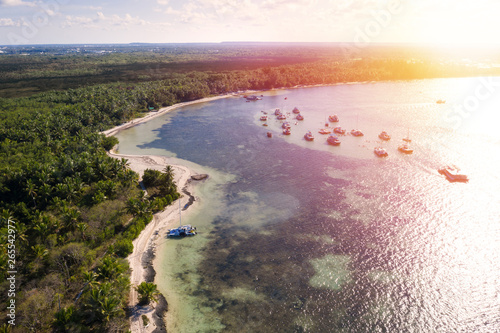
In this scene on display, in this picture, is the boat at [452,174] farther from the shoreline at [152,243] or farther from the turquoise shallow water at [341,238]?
the shoreline at [152,243]

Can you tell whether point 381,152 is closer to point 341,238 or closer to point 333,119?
point 333,119

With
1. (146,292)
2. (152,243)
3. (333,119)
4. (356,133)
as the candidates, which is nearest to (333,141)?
(356,133)

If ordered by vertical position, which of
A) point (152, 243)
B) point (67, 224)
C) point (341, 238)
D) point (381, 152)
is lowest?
point (152, 243)

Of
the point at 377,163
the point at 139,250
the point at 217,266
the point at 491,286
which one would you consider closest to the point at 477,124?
the point at 377,163

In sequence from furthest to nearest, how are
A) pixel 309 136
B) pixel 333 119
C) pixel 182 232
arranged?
pixel 333 119 → pixel 309 136 → pixel 182 232

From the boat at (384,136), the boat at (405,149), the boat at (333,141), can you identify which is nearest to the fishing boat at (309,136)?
the boat at (333,141)

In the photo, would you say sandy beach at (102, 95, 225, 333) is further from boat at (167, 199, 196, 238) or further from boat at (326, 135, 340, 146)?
boat at (326, 135, 340, 146)

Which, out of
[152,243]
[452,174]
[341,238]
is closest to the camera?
[341,238]
